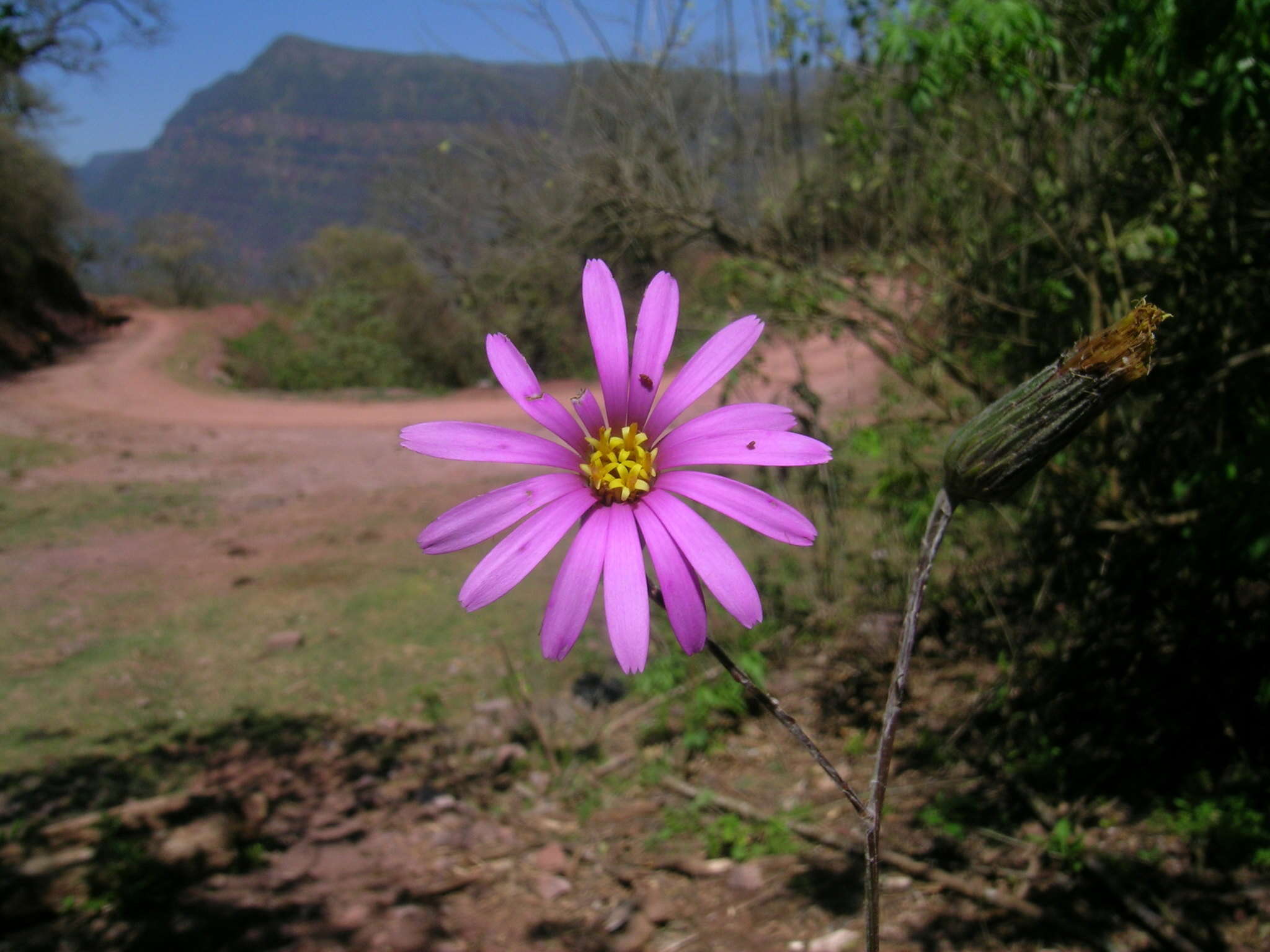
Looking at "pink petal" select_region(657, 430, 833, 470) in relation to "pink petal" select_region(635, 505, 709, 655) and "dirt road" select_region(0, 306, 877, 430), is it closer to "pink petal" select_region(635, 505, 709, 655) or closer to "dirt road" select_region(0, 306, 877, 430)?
"pink petal" select_region(635, 505, 709, 655)

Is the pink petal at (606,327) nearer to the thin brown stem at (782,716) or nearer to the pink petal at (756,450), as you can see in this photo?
the pink petal at (756,450)

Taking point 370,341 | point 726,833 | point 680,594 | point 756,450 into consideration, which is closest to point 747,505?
point 756,450

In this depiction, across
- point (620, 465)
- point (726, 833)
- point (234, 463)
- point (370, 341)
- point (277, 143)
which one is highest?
point (277, 143)

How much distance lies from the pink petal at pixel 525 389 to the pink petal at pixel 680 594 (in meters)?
0.22

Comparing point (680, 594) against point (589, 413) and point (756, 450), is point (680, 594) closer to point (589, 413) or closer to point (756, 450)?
point (756, 450)

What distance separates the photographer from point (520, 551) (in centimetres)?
102

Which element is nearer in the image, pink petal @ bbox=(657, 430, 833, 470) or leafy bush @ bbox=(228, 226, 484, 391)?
pink petal @ bbox=(657, 430, 833, 470)

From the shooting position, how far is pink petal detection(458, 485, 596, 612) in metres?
0.98

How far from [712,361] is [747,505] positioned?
0.19 m

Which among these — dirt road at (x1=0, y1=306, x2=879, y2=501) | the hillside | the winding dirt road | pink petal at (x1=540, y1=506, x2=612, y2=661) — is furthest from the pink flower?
the hillside

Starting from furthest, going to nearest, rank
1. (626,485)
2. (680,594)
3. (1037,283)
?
(1037,283), (626,485), (680,594)

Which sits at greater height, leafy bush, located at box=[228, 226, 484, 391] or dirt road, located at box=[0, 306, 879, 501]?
leafy bush, located at box=[228, 226, 484, 391]

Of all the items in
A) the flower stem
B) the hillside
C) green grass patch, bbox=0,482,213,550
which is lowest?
green grass patch, bbox=0,482,213,550

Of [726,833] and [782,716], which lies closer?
[782,716]
